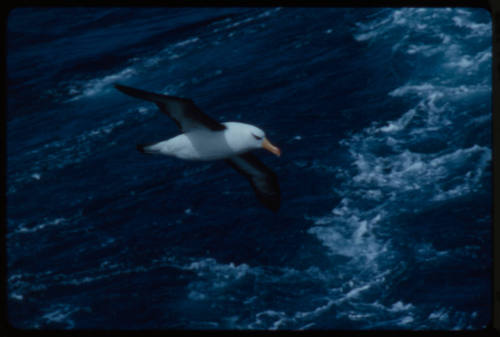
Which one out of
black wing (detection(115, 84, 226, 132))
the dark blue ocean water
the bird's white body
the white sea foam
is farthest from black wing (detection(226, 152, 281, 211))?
the white sea foam

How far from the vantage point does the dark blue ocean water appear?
19797mm

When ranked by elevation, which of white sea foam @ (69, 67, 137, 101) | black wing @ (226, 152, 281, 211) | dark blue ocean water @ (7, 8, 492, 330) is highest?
black wing @ (226, 152, 281, 211)

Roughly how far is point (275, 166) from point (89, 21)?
80.5 feet

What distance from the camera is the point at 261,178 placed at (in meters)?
11.4

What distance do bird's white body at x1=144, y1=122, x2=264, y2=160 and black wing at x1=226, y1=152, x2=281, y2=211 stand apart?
153cm

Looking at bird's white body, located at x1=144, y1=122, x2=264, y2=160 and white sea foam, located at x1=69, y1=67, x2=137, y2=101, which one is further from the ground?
bird's white body, located at x1=144, y1=122, x2=264, y2=160

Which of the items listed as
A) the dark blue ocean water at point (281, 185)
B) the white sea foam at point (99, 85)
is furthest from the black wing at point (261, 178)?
the white sea foam at point (99, 85)

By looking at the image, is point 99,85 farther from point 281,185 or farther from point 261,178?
point 261,178

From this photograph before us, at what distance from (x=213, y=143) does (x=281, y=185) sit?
1395 cm

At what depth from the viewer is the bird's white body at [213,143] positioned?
9406 millimetres

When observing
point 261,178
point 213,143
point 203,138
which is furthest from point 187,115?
point 261,178

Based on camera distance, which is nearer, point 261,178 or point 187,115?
point 187,115

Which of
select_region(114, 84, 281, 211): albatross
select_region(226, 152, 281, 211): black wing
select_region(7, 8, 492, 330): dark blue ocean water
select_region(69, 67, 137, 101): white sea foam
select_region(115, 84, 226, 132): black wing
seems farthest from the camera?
select_region(69, 67, 137, 101): white sea foam

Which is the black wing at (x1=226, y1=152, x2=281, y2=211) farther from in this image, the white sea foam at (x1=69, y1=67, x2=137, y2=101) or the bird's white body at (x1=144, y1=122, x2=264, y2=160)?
the white sea foam at (x1=69, y1=67, x2=137, y2=101)
